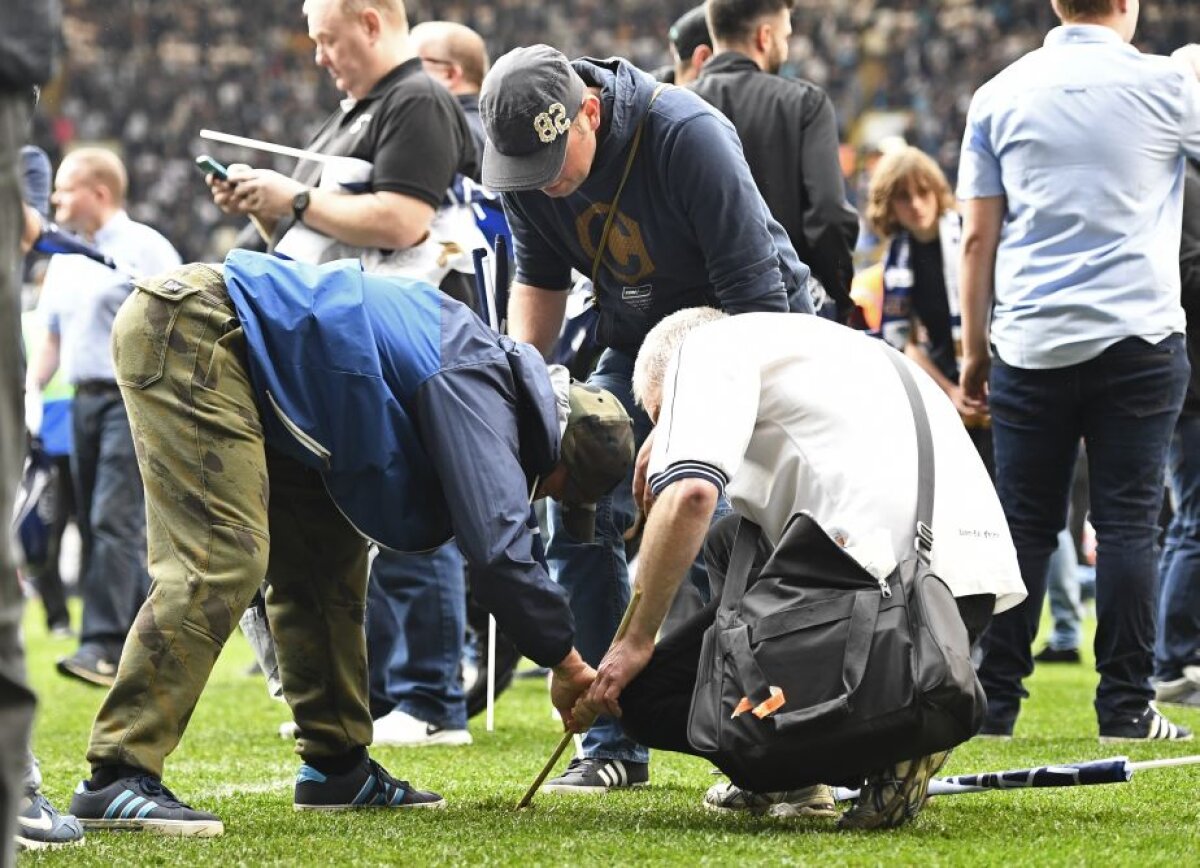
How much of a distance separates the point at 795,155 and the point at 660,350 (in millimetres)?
1970

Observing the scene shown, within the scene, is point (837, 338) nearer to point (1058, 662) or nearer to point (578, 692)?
point (578, 692)

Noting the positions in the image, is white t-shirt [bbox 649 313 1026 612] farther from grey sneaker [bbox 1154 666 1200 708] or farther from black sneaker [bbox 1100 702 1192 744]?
grey sneaker [bbox 1154 666 1200 708]

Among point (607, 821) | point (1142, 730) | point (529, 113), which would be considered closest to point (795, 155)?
point (529, 113)

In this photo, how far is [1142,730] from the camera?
4.86 metres

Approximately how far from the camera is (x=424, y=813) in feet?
12.5

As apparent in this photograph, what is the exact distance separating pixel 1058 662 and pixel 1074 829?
4602 mm

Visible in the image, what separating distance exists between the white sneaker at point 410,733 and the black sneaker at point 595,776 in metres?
0.98

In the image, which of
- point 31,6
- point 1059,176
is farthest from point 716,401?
point 1059,176

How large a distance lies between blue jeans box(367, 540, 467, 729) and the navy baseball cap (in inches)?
66.6

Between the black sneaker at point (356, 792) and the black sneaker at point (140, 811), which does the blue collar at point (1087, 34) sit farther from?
the black sneaker at point (140, 811)

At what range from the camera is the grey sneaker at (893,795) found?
3.44 meters

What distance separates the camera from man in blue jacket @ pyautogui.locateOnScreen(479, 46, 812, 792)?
12.7 ft

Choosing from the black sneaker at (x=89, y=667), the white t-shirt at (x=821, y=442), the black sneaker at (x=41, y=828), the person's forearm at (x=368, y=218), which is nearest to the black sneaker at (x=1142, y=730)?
the white t-shirt at (x=821, y=442)

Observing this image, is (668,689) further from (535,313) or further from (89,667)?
(89,667)
